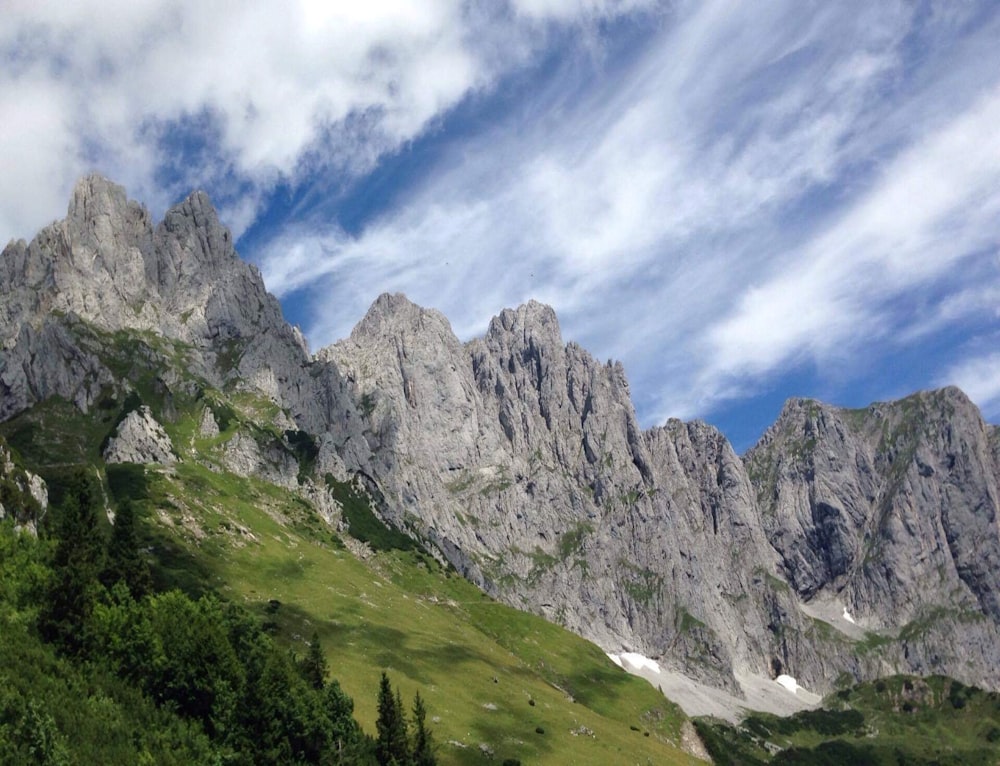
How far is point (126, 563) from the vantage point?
108 metres

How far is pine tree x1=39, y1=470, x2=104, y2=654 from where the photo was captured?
292ft

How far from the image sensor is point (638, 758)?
137250 mm

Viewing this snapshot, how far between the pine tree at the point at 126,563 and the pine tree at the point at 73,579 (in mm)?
1923

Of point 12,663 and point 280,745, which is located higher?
point 12,663

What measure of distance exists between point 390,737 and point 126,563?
39494 mm

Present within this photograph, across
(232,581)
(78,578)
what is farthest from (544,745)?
(232,581)

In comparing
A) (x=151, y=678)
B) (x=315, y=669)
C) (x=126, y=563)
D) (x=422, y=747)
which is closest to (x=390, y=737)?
(x=422, y=747)

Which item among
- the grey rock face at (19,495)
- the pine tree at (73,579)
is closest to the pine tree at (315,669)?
the pine tree at (73,579)

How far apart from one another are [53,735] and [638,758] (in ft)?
312

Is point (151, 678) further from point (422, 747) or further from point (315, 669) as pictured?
point (422, 747)

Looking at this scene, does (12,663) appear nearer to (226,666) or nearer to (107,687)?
(107,687)

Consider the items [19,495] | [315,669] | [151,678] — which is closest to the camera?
[151,678]

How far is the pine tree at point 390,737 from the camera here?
9725cm

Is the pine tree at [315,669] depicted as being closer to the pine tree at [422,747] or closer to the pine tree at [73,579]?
the pine tree at [422,747]
